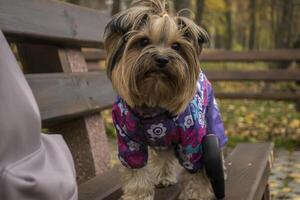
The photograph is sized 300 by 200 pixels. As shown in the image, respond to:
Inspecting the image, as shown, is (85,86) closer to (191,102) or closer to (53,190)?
(191,102)

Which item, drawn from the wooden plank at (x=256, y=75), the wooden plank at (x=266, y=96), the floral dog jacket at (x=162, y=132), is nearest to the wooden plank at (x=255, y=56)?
the wooden plank at (x=256, y=75)

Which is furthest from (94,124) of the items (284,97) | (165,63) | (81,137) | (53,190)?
(284,97)

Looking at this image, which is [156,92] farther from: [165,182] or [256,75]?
[256,75]

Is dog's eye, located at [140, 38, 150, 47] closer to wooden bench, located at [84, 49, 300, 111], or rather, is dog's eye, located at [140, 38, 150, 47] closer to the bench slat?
the bench slat

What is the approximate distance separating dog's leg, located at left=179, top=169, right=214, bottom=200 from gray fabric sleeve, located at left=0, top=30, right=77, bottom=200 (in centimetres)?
134

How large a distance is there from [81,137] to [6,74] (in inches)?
80.1

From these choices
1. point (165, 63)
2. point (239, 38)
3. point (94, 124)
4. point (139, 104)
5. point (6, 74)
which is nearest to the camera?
point (6, 74)

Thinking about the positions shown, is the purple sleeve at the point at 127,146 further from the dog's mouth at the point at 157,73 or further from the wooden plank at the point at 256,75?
the wooden plank at the point at 256,75

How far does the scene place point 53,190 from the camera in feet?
5.19

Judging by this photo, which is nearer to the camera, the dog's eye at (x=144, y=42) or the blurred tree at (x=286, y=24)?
the dog's eye at (x=144, y=42)

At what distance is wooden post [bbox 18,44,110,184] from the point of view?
330 centimetres

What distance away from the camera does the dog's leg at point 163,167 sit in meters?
3.30

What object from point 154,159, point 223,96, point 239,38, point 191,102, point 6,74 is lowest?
point 239,38

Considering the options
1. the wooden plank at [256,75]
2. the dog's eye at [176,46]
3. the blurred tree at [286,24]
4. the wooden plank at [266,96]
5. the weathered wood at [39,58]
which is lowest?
the blurred tree at [286,24]
